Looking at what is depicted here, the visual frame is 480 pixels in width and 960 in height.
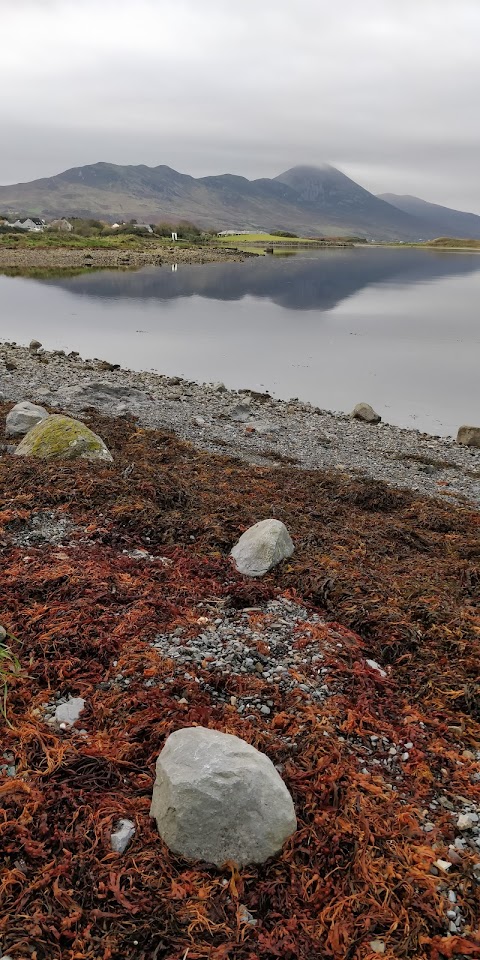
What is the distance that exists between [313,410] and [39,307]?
29.5 m

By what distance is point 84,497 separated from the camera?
8773mm

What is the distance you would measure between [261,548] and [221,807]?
3.96 meters

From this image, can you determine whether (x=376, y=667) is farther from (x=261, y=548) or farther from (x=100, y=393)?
(x=100, y=393)

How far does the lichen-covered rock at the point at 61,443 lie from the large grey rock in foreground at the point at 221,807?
777 cm

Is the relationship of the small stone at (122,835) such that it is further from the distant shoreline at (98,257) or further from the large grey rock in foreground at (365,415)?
the distant shoreline at (98,257)

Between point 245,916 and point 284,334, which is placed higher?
point 284,334

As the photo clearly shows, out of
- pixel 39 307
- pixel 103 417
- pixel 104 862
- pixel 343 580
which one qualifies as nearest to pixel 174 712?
pixel 104 862

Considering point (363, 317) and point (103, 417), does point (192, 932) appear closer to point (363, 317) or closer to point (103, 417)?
point (103, 417)

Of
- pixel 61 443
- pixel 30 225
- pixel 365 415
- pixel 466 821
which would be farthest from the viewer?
pixel 30 225

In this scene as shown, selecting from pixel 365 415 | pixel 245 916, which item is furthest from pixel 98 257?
pixel 245 916

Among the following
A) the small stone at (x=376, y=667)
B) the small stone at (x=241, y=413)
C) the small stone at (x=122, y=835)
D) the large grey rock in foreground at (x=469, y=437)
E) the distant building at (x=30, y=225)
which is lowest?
the large grey rock in foreground at (x=469, y=437)

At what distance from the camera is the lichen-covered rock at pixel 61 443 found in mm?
10750

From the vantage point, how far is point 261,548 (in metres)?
7.36

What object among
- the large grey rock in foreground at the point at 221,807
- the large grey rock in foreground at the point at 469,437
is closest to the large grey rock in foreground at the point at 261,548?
the large grey rock in foreground at the point at 221,807
